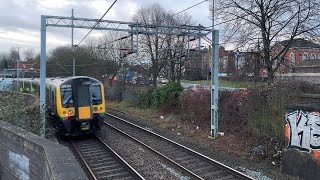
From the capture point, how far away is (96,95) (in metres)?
16.1

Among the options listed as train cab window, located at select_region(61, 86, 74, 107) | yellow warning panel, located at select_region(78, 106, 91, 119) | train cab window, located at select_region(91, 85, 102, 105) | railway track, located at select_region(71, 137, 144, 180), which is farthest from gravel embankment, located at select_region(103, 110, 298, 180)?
train cab window, located at select_region(61, 86, 74, 107)

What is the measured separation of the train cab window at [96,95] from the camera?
52.4ft

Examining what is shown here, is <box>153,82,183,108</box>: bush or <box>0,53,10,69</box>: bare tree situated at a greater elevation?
<box>0,53,10,69</box>: bare tree

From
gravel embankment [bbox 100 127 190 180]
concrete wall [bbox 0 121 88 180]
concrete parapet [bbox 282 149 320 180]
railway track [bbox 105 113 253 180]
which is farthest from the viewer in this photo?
gravel embankment [bbox 100 127 190 180]

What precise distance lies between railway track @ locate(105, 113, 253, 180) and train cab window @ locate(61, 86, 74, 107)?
3.11m

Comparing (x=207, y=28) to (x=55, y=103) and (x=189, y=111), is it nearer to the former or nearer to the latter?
(x=189, y=111)

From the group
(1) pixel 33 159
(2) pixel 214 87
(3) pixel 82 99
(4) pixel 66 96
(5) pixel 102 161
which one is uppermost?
(2) pixel 214 87

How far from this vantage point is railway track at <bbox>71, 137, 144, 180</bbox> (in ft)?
33.6

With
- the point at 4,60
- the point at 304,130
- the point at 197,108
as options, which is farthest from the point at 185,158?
the point at 4,60

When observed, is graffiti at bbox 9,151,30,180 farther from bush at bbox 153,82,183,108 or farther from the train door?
bush at bbox 153,82,183,108

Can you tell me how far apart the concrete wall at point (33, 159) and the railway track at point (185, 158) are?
14.4 ft

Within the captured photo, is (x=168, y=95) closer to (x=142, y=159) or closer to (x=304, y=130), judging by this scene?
(x=142, y=159)

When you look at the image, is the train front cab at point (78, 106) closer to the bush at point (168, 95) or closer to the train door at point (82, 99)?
the train door at point (82, 99)

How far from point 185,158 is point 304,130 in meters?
4.09
